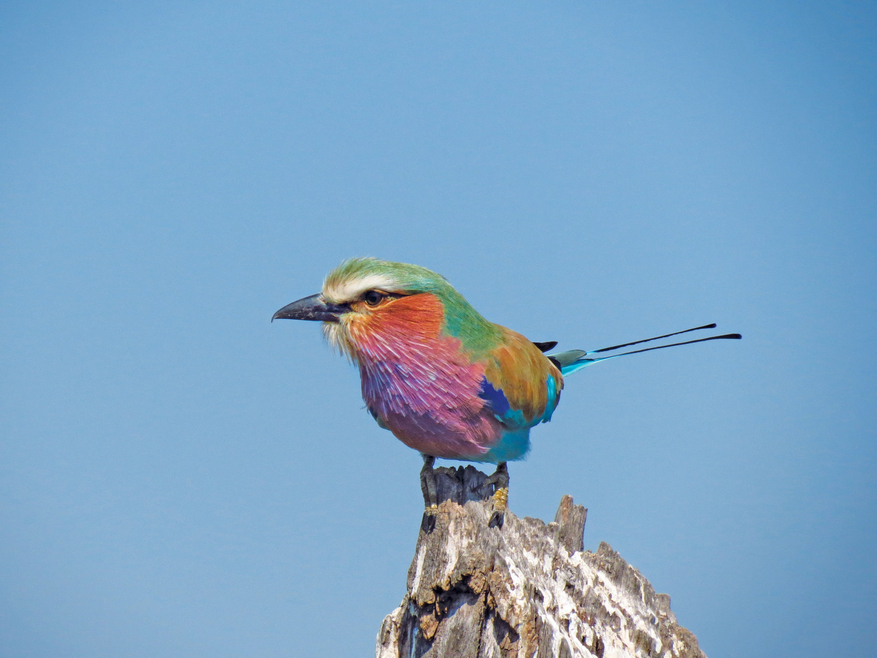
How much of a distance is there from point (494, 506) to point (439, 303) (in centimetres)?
121

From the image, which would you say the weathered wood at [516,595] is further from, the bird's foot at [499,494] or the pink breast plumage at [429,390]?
the pink breast plumage at [429,390]

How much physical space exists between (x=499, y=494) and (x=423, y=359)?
3.13 feet

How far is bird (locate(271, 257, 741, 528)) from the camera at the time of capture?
4332mm

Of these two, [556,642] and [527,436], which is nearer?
[556,642]

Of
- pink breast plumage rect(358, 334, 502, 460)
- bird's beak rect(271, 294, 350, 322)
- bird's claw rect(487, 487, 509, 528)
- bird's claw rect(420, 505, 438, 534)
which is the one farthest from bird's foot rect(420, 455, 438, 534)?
bird's beak rect(271, 294, 350, 322)

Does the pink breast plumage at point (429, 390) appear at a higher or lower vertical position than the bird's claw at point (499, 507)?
higher

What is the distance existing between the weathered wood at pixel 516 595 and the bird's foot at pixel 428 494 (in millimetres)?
44

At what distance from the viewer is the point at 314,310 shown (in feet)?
14.7

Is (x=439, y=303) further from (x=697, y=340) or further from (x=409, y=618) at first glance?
(x=697, y=340)

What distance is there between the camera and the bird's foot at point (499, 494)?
4.24 meters

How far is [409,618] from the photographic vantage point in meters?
4.05

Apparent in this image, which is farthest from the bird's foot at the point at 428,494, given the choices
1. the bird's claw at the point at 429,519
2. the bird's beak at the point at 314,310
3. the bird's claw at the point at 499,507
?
the bird's beak at the point at 314,310

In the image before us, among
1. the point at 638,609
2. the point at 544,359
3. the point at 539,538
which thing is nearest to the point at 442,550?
the point at 539,538

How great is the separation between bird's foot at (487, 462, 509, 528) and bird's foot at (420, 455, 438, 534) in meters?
0.32
